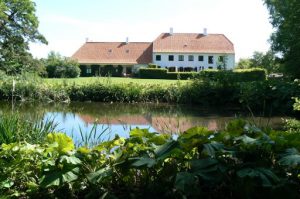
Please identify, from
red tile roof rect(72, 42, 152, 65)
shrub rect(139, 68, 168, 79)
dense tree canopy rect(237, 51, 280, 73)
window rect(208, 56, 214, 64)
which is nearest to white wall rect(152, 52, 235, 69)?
window rect(208, 56, 214, 64)

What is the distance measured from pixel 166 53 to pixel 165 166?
153 feet

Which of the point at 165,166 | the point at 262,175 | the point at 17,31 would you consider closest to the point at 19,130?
the point at 165,166

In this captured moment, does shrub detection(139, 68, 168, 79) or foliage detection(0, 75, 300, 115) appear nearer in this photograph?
foliage detection(0, 75, 300, 115)

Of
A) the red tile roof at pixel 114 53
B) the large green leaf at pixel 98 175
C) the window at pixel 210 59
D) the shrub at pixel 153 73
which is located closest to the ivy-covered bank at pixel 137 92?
the large green leaf at pixel 98 175

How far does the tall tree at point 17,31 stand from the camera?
29688mm

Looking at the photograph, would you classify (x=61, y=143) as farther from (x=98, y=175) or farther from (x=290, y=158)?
(x=290, y=158)

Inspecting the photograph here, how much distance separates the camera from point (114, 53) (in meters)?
49.9

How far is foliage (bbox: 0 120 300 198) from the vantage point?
2.29 m

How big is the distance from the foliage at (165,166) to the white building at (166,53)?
4524cm

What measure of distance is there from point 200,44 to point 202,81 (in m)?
33.3

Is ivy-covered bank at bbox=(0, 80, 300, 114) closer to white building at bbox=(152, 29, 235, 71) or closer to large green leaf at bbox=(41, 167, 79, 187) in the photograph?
large green leaf at bbox=(41, 167, 79, 187)

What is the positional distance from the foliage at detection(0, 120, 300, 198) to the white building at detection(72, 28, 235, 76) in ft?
148

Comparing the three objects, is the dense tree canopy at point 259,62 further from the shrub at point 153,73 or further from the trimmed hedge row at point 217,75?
the shrub at point 153,73

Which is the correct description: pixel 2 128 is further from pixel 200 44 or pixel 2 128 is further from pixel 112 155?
pixel 200 44
